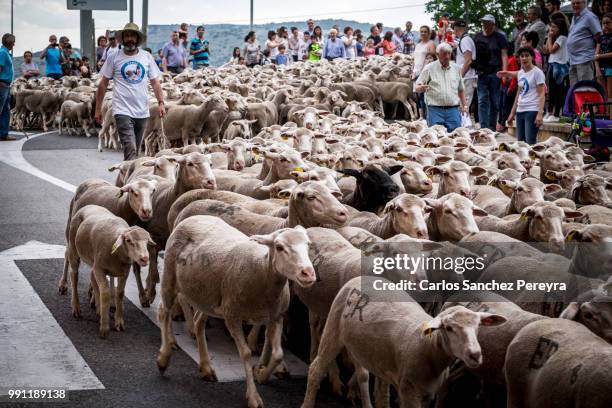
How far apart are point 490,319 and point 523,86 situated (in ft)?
30.3

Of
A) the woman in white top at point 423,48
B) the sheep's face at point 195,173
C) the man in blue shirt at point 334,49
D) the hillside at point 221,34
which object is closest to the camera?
the sheep's face at point 195,173

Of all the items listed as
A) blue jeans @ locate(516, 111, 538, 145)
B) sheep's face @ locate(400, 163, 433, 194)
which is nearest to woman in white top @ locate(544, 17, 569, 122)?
blue jeans @ locate(516, 111, 538, 145)

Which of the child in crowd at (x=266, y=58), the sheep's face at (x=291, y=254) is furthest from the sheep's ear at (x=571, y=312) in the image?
the child in crowd at (x=266, y=58)

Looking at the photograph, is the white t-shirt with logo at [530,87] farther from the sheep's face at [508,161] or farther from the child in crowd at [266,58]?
the child in crowd at [266,58]

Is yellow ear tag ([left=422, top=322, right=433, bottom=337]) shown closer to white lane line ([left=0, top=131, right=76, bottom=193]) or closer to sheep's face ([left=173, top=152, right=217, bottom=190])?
sheep's face ([left=173, top=152, right=217, bottom=190])

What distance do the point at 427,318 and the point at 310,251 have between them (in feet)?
4.86

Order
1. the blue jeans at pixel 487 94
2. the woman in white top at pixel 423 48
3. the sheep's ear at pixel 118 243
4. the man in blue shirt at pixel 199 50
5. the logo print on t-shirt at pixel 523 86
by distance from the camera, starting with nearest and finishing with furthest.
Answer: the sheep's ear at pixel 118 243 < the logo print on t-shirt at pixel 523 86 < the blue jeans at pixel 487 94 < the woman in white top at pixel 423 48 < the man in blue shirt at pixel 199 50

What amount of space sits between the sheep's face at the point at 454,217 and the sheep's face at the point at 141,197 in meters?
2.51

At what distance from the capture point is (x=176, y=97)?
21.2 metres

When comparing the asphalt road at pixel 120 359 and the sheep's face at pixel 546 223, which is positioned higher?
the sheep's face at pixel 546 223

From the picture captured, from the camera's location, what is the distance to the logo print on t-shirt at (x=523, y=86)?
43.5ft

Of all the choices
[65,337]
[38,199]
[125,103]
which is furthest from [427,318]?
[38,199]

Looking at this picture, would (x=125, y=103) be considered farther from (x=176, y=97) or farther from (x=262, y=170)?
(x=176, y=97)

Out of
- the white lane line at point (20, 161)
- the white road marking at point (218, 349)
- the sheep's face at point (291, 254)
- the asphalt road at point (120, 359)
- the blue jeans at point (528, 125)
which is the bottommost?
the white road marking at point (218, 349)
